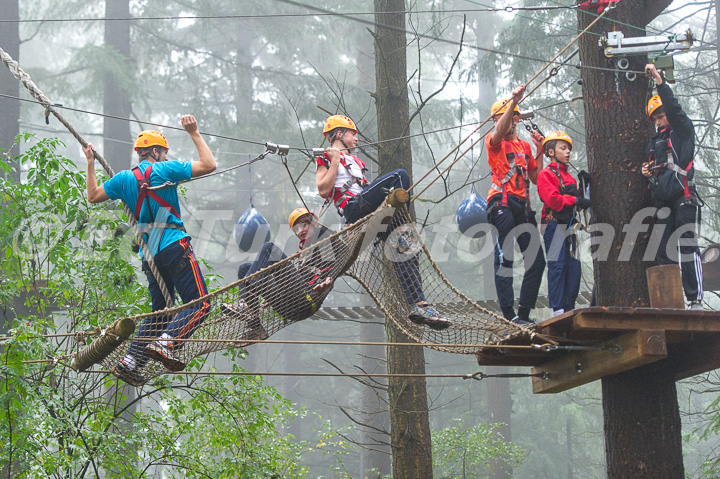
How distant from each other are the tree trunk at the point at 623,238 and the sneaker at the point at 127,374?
102 inches

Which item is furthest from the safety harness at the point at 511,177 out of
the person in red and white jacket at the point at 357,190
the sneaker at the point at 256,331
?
the sneaker at the point at 256,331

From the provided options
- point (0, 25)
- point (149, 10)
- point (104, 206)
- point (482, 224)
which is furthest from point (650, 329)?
point (149, 10)

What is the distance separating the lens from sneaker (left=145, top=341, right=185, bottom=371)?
421cm

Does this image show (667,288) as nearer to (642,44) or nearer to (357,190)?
(642,44)

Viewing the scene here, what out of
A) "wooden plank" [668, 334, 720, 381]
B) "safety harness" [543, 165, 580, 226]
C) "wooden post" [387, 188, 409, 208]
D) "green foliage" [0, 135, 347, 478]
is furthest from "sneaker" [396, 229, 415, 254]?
"green foliage" [0, 135, 347, 478]

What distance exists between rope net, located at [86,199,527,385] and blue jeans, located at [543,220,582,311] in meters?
0.50

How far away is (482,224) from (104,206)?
3.17m

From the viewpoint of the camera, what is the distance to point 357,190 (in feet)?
15.6

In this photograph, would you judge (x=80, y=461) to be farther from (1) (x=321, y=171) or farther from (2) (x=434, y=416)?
(2) (x=434, y=416)

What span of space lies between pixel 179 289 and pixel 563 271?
7.15 feet

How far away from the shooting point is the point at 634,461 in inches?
173

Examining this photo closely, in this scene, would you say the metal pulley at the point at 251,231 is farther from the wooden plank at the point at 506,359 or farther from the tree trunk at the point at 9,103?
the tree trunk at the point at 9,103

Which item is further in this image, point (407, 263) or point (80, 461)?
point (80, 461)

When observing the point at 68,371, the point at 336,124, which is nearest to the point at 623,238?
the point at 336,124
